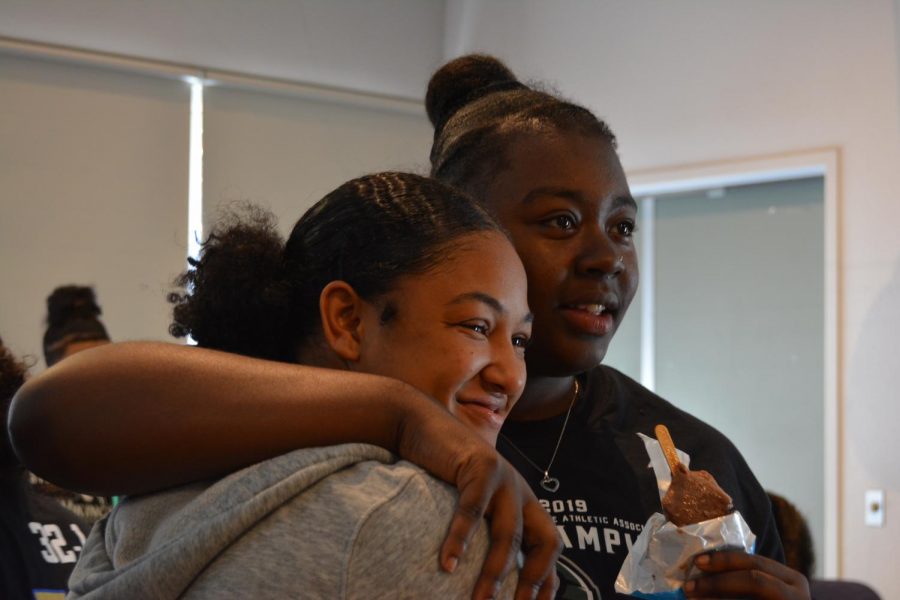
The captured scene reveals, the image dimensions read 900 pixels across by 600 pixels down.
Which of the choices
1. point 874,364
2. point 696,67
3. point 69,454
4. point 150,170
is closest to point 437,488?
point 69,454

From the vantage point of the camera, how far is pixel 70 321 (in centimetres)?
397

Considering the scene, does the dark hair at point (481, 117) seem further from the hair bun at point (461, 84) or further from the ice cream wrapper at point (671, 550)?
the ice cream wrapper at point (671, 550)

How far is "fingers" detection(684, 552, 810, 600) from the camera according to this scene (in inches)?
41.4

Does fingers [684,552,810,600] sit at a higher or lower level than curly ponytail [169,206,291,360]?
lower

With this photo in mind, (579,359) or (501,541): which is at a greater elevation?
(579,359)

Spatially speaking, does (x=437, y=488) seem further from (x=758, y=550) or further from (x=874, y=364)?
(x=874, y=364)

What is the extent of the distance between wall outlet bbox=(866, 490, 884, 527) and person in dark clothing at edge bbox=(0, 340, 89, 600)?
290 centimetres

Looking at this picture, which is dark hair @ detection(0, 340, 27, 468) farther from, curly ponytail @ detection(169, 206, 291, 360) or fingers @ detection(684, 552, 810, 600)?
fingers @ detection(684, 552, 810, 600)

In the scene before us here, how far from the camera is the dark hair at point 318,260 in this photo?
A: 3.40ft

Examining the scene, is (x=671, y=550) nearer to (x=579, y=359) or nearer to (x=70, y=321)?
(x=579, y=359)

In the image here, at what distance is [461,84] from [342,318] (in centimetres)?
70

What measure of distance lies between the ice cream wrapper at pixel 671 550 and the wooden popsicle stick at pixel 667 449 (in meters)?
0.03

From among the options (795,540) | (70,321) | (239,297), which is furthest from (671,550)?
(70,321)

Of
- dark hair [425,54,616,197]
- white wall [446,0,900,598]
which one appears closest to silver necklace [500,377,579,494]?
dark hair [425,54,616,197]
